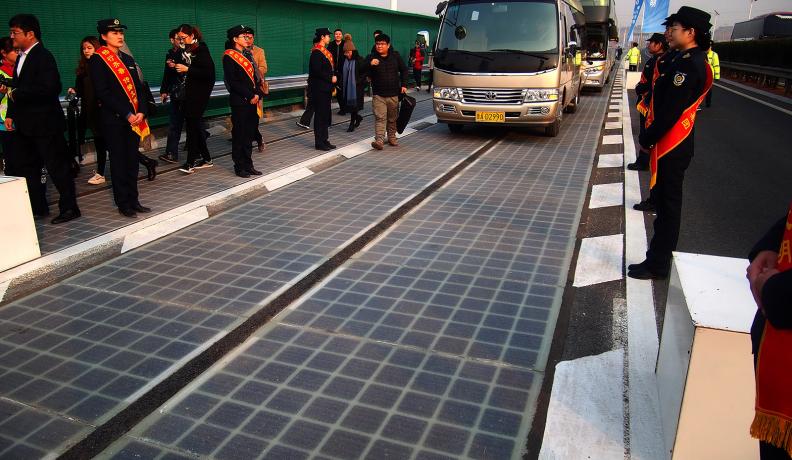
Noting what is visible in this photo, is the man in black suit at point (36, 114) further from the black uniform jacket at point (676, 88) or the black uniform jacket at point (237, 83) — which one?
the black uniform jacket at point (676, 88)

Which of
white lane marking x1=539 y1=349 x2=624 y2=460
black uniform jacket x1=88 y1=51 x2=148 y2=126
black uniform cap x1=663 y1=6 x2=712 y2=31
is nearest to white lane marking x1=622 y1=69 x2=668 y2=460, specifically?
white lane marking x1=539 y1=349 x2=624 y2=460

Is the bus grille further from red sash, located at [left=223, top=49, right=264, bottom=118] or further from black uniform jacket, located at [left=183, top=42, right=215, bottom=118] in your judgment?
black uniform jacket, located at [left=183, top=42, right=215, bottom=118]

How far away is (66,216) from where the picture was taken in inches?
234

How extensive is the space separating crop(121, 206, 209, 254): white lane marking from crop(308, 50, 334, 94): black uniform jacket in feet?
11.7

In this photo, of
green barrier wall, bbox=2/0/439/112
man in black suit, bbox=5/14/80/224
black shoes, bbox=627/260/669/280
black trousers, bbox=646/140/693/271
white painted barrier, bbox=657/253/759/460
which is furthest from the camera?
green barrier wall, bbox=2/0/439/112

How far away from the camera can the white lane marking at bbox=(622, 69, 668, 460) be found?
277cm

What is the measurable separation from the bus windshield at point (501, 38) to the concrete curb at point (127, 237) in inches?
149

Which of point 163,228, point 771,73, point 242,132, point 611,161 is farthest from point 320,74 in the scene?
point 771,73

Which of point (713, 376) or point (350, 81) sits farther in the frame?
point (350, 81)

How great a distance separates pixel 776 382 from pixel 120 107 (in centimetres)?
571

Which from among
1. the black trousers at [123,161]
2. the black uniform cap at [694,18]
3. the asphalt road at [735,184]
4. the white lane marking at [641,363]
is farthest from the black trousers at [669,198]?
the black trousers at [123,161]

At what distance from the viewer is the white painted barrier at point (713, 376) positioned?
234 centimetres

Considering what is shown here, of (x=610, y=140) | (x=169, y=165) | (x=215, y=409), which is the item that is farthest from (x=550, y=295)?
(x=610, y=140)

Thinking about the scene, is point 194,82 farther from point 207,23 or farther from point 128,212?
point 207,23
